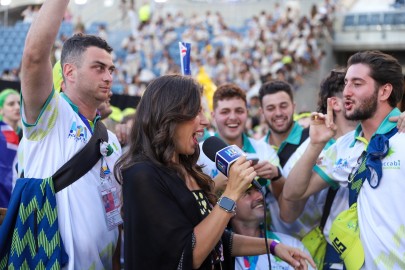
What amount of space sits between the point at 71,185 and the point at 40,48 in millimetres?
738

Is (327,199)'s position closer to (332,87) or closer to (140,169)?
(332,87)

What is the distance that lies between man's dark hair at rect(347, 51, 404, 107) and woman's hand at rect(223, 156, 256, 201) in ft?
4.77

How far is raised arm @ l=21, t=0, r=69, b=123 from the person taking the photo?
275 cm

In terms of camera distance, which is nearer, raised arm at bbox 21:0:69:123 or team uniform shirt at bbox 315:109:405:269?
raised arm at bbox 21:0:69:123

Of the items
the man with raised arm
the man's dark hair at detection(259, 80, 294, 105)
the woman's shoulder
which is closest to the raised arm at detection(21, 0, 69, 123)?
the man with raised arm

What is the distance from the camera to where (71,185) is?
3.03 m

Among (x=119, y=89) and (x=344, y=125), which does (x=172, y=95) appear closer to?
(x=344, y=125)

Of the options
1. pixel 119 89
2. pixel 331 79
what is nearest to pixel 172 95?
pixel 331 79

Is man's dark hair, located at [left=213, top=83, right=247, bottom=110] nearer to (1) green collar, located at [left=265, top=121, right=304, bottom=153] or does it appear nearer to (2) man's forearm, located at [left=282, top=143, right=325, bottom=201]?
(1) green collar, located at [left=265, top=121, right=304, bottom=153]

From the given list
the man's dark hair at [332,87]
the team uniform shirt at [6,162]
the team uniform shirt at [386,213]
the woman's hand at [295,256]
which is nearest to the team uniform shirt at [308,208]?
the man's dark hair at [332,87]

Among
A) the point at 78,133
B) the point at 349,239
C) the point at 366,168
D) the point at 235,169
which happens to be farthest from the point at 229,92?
the point at 235,169

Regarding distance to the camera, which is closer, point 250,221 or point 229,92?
point 250,221

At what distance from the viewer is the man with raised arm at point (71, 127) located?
2783mm

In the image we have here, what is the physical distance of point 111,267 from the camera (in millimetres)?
3291
